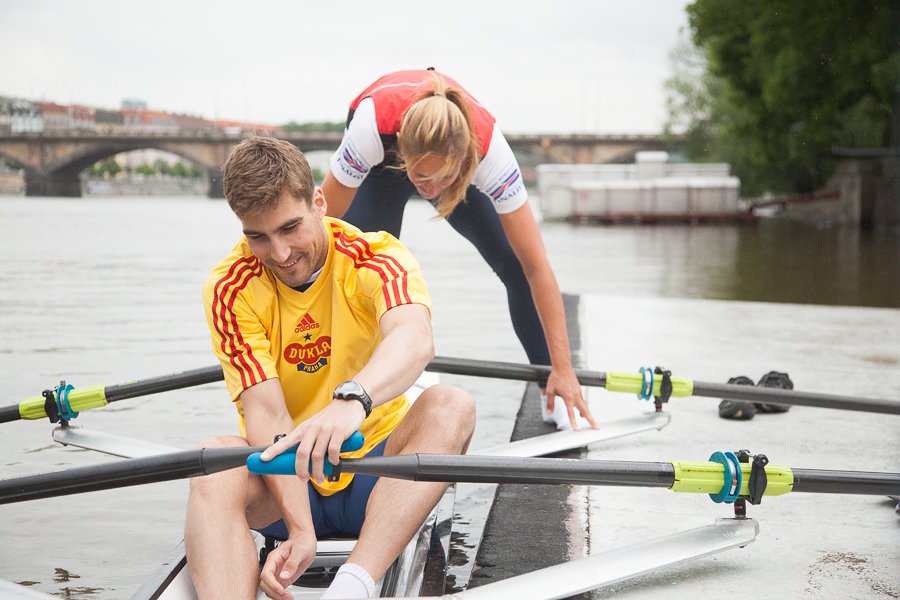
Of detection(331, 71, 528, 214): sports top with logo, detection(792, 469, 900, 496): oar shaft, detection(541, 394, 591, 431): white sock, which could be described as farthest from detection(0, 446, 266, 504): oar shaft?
detection(541, 394, 591, 431): white sock

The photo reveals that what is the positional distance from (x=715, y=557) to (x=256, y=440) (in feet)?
4.73

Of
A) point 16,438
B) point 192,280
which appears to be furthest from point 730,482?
point 192,280

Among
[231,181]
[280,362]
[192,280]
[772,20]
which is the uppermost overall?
[772,20]

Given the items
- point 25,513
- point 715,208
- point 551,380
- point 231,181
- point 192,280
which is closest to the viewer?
point 231,181

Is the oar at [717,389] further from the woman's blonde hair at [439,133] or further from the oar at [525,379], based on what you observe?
the woman's blonde hair at [439,133]

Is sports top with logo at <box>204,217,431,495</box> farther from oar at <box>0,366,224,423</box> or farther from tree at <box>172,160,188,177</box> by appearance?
tree at <box>172,160,188,177</box>

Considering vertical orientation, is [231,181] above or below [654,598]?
above

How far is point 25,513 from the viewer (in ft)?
12.2

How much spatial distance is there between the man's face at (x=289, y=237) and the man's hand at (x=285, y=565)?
72cm

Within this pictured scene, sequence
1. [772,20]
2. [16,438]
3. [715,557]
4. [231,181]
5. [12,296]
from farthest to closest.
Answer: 1. [772,20]
2. [12,296]
3. [16,438]
4. [715,557]
5. [231,181]

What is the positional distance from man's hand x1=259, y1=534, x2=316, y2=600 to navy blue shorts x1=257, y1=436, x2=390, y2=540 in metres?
0.31

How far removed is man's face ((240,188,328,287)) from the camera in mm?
2557

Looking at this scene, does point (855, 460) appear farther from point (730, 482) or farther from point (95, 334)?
point (95, 334)

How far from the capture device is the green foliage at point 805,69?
2208 centimetres
